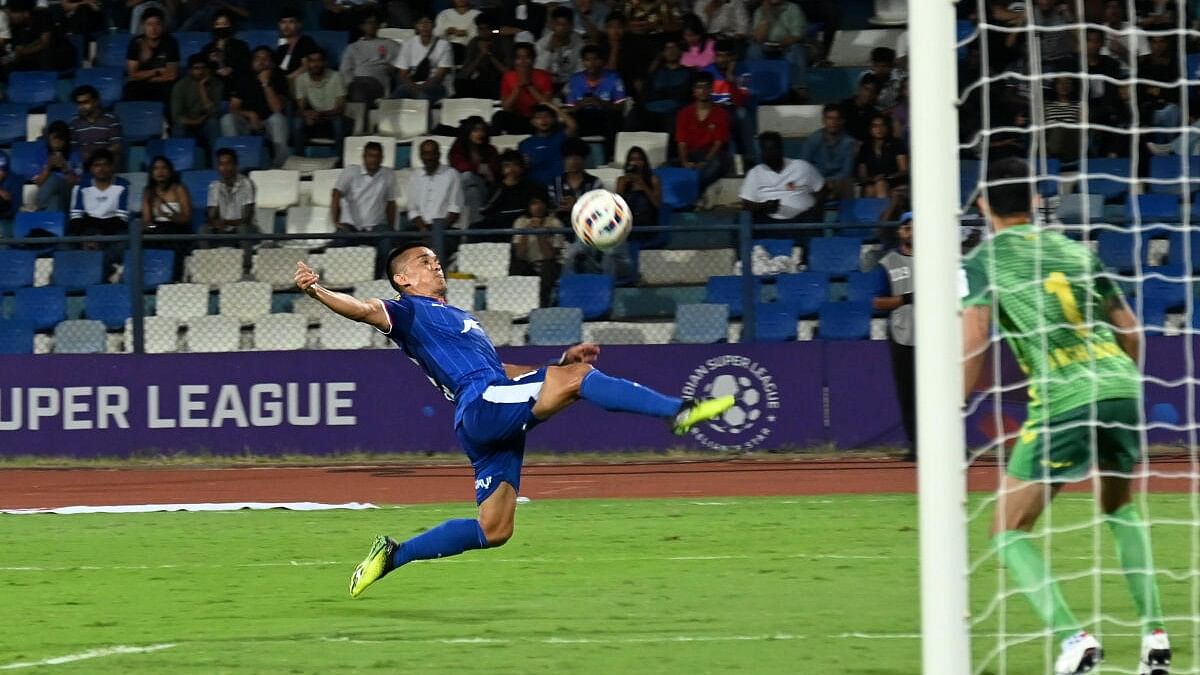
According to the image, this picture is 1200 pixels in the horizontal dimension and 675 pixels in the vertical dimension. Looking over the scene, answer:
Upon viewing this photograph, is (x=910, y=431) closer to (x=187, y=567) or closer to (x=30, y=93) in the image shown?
(x=187, y=567)

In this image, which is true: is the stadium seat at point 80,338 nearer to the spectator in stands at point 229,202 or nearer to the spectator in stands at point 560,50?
the spectator in stands at point 229,202

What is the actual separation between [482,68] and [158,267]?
14.6ft

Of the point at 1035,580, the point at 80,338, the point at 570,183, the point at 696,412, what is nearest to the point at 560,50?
the point at 570,183

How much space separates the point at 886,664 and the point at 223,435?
11232mm

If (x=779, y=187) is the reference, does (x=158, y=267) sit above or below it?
below

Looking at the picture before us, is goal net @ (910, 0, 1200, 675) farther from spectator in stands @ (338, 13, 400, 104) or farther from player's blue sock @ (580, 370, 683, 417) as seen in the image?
spectator in stands @ (338, 13, 400, 104)

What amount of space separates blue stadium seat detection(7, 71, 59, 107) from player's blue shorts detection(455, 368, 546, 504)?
13.9 metres

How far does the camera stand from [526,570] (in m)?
9.79

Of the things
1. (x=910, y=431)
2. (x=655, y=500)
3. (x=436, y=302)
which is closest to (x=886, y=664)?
(x=436, y=302)

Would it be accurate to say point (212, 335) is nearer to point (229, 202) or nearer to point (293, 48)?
point (229, 202)

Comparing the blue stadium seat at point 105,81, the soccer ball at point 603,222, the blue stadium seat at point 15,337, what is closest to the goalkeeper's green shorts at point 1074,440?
the soccer ball at point 603,222

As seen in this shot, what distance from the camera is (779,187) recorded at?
17609mm

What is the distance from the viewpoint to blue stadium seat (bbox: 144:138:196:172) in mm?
19719

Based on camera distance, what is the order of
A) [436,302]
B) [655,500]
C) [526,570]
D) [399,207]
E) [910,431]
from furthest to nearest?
[399,207] → [910,431] → [655,500] → [526,570] → [436,302]
